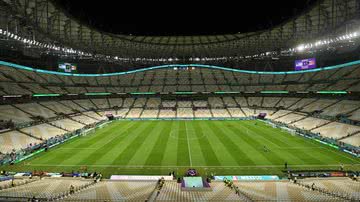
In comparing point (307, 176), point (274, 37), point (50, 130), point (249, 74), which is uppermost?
point (274, 37)

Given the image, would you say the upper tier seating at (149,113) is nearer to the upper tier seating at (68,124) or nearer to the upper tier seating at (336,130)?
the upper tier seating at (68,124)

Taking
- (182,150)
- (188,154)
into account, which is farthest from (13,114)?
(188,154)

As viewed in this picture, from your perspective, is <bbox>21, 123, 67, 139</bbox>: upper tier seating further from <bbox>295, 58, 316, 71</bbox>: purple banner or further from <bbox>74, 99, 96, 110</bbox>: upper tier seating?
<bbox>295, 58, 316, 71</bbox>: purple banner

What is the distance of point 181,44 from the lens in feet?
249

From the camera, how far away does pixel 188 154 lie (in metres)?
33.2

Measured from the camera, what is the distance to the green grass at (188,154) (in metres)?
28.1

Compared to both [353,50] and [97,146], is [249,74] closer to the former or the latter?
[353,50]

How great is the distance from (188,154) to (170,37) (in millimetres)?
41239

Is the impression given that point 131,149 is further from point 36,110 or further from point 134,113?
point 134,113

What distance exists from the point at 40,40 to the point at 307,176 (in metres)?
46.3

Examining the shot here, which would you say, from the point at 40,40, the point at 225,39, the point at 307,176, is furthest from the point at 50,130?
the point at 225,39

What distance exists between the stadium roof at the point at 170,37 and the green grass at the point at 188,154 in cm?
1771

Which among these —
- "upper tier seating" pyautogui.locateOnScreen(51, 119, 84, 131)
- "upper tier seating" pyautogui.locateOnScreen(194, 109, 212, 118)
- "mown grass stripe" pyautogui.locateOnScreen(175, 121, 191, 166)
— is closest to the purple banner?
"upper tier seating" pyautogui.locateOnScreen(194, 109, 212, 118)

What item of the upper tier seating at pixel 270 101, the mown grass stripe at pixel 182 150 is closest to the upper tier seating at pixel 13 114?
the mown grass stripe at pixel 182 150
